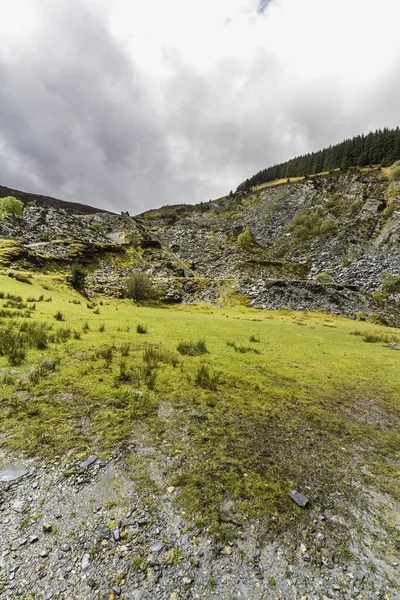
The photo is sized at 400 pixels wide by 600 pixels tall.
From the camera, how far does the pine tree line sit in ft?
351

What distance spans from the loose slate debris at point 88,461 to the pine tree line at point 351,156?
13698 cm

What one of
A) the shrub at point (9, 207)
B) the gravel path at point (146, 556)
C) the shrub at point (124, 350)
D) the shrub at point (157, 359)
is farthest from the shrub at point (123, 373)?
the shrub at point (9, 207)

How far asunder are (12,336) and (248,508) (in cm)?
1064

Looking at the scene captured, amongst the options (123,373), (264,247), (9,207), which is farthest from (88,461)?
(9,207)

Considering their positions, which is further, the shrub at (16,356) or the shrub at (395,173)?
the shrub at (395,173)

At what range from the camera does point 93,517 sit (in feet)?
11.4

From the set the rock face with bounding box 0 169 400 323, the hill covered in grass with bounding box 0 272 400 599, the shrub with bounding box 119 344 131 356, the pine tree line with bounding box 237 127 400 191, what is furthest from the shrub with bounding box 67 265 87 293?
the pine tree line with bounding box 237 127 400 191

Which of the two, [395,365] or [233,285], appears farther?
[233,285]

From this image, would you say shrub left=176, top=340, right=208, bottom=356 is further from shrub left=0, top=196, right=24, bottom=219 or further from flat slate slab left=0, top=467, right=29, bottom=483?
shrub left=0, top=196, right=24, bottom=219

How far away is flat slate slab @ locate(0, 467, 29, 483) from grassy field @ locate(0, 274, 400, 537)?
0.40 m

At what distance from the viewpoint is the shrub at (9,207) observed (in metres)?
72.2

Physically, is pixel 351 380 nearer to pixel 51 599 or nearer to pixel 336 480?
pixel 336 480

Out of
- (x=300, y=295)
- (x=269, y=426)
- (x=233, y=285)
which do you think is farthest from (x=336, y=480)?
(x=233, y=285)

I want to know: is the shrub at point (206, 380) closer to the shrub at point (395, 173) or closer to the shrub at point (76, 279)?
the shrub at point (76, 279)
